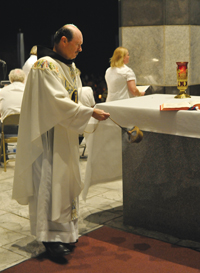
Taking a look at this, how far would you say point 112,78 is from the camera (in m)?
5.71

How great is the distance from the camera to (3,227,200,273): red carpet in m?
3.01

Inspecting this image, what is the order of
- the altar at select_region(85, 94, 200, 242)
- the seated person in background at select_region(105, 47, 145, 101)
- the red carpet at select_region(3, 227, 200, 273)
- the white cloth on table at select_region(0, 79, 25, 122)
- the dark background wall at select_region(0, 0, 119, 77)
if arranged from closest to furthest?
the red carpet at select_region(3, 227, 200, 273)
the altar at select_region(85, 94, 200, 242)
the seated person in background at select_region(105, 47, 145, 101)
the white cloth on table at select_region(0, 79, 25, 122)
the dark background wall at select_region(0, 0, 119, 77)

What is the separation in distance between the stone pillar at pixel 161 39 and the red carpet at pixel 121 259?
3.07m

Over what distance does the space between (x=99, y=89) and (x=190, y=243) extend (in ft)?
18.7

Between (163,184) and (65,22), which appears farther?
(65,22)

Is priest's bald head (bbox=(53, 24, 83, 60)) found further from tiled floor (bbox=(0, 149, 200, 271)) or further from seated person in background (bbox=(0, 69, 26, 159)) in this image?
seated person in background (bbox=(0, 69, 26, 159))

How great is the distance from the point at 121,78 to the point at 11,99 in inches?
57.8

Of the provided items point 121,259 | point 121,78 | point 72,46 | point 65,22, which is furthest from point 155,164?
point 65,22

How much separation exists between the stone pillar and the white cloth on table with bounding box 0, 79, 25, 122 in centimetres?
163

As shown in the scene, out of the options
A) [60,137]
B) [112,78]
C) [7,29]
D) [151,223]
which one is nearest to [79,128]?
[60,137]

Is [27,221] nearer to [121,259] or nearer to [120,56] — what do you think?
[121,259]

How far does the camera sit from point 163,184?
3.52 metres

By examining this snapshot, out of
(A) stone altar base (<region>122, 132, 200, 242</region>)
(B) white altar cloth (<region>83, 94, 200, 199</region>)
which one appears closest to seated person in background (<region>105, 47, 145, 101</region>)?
(B) white altar cloth (<region>83, 94, 200, 199</region>)

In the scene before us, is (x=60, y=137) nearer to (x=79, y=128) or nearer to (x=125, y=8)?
(x=79, y=128)
